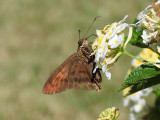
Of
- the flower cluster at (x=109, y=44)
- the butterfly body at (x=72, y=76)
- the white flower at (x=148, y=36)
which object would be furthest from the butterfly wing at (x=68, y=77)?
the white flower at (x=148, y=36)

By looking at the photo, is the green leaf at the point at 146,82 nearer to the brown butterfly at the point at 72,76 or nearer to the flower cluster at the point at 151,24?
the flower cluster at the point at 151,24

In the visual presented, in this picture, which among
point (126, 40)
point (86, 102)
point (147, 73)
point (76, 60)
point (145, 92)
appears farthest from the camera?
point (86, 102)

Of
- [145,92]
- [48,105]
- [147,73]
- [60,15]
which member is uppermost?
[60,15]

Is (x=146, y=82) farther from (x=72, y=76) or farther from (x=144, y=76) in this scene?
(x=72, y=76)

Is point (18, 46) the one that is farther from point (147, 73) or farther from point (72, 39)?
point (147, 73)

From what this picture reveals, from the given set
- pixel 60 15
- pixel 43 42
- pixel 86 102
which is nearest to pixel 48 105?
pixel 86 102

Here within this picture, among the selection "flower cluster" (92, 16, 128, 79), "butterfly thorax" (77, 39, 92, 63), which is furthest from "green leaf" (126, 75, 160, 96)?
"butterfly thorax" (77, 39, 92, 63)
